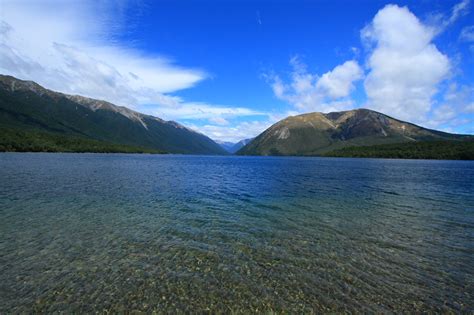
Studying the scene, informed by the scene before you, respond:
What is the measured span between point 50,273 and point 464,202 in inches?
2334

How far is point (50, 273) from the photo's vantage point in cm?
1675

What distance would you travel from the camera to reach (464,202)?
46.2m

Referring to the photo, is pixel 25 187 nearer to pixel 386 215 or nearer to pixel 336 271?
pixel 336 271

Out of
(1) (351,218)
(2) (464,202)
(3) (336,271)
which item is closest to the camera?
(3) (336,271)

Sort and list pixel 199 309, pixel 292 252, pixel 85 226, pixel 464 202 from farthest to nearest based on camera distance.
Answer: pixel 464 202
pixel 85 226
pixel 292 252
pixel 199 309

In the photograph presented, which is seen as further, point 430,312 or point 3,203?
point 3,203

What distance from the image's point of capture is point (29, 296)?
559 inches

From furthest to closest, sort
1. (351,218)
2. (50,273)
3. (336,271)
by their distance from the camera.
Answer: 1. (351,218)
2. (336,271)
3. (50,273)

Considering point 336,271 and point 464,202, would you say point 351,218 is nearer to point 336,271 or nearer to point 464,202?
point 336,271

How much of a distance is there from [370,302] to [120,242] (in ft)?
63.0

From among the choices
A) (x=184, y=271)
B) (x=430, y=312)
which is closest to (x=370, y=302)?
(x=430, y=312)

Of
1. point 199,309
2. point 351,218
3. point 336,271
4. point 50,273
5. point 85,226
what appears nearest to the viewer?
point 199,309

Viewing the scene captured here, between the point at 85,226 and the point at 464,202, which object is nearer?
the point at 85,226

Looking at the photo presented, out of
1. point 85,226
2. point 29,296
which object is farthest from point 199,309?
point 85,226
